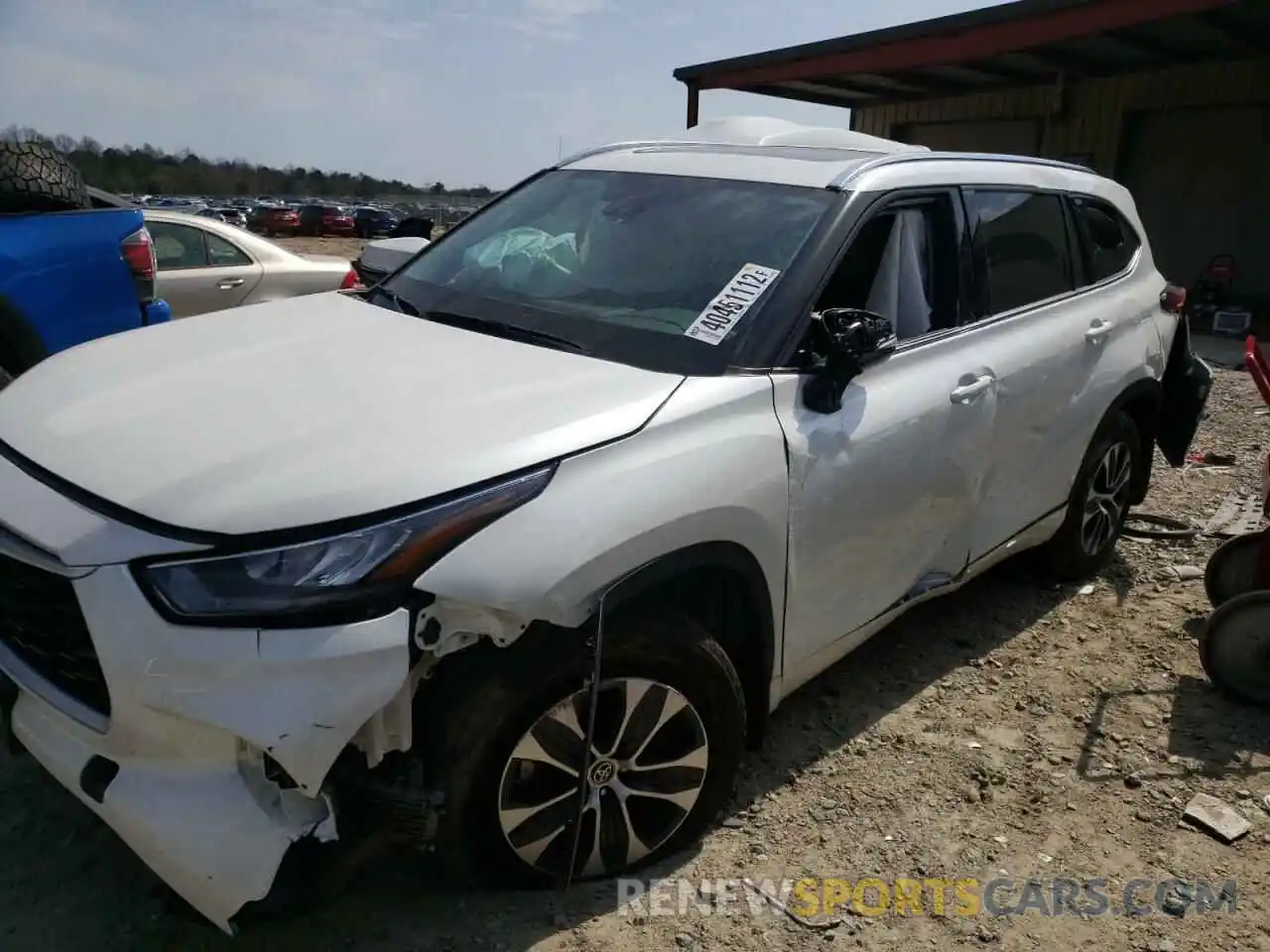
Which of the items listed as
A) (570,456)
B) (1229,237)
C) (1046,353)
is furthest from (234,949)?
(1229,237)

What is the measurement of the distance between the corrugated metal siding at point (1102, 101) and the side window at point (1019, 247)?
11.2 meters

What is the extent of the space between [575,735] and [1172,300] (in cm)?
380

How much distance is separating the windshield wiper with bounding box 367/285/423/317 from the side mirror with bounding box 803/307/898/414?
1227mm

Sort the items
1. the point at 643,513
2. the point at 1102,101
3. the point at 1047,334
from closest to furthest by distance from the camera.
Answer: the point at 643,513
the point at 1047,334
the point at 1102,101

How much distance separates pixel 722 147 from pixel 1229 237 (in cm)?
1290

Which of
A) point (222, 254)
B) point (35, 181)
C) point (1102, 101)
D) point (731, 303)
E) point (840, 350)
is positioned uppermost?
point (1102, 101)

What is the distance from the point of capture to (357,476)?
2.00 meters

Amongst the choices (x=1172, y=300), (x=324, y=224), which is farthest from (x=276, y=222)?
(x=1172, y=300)

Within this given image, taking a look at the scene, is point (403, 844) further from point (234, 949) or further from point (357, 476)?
point (357, 476)

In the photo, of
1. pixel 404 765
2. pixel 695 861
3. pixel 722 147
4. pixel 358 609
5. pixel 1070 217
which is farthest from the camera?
pixel 1070 217

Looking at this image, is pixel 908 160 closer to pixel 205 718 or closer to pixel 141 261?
pixel 205 718

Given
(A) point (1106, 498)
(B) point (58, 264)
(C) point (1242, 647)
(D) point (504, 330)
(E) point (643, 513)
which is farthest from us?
(B) point (58, 264)

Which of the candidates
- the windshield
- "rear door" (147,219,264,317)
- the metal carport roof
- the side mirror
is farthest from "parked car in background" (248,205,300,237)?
the side mirror

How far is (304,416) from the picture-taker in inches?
88.7
